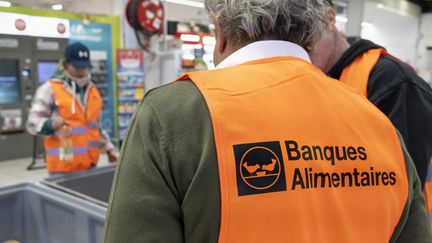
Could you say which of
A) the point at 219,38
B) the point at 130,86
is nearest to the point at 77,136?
the point at 219,38

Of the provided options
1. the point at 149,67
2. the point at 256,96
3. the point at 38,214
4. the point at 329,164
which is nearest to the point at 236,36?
the point at 256,96

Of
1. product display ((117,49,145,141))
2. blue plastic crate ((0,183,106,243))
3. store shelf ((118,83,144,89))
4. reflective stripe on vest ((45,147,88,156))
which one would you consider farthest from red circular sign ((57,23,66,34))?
blue plastic crate ((0,183,106,243))

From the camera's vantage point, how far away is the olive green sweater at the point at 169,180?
67cm

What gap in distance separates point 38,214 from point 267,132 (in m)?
1.91

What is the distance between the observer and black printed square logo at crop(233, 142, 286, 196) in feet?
2.24

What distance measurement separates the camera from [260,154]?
699 mm

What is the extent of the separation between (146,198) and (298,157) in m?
0.28

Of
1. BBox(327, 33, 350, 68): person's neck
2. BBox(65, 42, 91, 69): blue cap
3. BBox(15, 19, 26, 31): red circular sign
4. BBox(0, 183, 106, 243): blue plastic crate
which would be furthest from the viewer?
BBox(15, 19, 26, 31): red circular sign

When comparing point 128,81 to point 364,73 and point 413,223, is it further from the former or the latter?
point 413,223

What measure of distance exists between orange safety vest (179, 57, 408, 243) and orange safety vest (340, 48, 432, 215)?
71 cm

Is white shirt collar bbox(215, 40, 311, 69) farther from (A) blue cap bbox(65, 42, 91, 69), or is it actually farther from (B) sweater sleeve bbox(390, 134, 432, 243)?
(A) blue cap bbox(65, 42, 91, 69)

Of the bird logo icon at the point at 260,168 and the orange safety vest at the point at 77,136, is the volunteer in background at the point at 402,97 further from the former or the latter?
the orange safety vest at the point at 77,136

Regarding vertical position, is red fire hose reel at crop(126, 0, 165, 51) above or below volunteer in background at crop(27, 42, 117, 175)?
above

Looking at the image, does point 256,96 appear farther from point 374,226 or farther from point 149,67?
point 149,67
